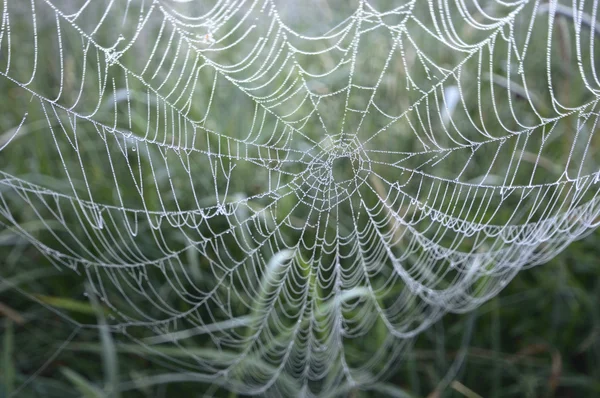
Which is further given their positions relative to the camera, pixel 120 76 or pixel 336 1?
pixel 336 1

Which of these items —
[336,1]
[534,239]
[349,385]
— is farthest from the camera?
[336,1]

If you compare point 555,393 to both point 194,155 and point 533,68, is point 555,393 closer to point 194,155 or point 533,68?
point 533,68

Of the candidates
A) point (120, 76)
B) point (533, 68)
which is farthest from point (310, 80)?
point (533, 68)

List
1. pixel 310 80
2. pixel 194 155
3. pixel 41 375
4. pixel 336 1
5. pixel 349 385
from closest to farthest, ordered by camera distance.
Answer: pixel 349 385 → pixel 41 375 → pixel 194 155 → pixel 310 80 → pixel 336 1

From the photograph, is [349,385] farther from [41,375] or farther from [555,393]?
[41,375]

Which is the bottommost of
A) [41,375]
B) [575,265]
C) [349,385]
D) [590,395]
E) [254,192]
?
[41,375]

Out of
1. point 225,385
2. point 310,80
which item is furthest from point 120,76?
point 225,385

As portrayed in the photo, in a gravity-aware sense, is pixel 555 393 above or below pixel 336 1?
below
